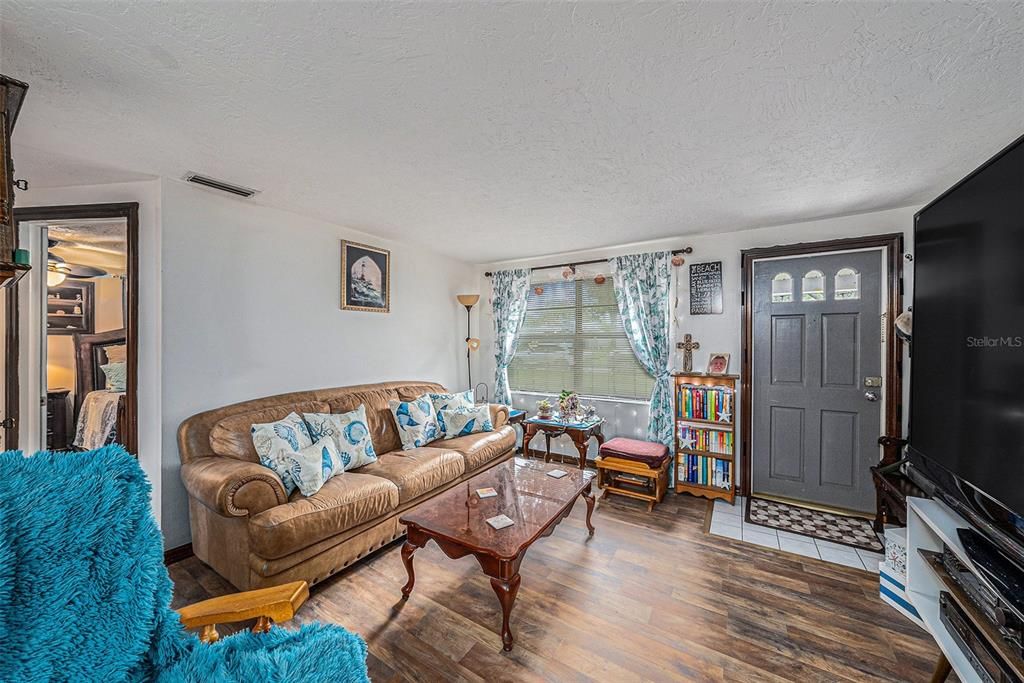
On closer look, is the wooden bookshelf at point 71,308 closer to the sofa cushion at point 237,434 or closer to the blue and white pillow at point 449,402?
the sofa cushion at point 237,434

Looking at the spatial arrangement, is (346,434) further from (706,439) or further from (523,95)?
(706,439)

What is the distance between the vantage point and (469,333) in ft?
16.5

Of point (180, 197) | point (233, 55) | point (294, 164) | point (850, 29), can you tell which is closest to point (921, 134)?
point (850, 29)

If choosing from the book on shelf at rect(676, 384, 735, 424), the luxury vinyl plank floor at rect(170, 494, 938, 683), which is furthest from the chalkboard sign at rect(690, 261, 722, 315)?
the luxury vinyl plank floor at rect(170, 494, 938, 683)

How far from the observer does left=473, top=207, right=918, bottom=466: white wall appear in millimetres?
2955

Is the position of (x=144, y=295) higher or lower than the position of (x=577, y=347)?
higher

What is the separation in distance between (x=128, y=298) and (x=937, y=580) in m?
4.36

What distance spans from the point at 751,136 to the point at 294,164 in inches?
94.9

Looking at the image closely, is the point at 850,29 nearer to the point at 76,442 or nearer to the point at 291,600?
the point at 291,600

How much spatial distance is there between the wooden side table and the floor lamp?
1.25 meters

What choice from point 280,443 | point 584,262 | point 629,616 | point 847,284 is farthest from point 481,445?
point 847,284

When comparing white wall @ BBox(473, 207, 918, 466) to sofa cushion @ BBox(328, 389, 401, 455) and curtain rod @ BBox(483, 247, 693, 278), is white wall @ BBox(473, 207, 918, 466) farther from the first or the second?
sofa cushion @ BBox(328, 389, 401, 455)

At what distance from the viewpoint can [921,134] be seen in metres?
1.84

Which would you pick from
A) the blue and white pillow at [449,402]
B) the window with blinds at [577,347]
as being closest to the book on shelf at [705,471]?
the window with blinds at [577,347]
